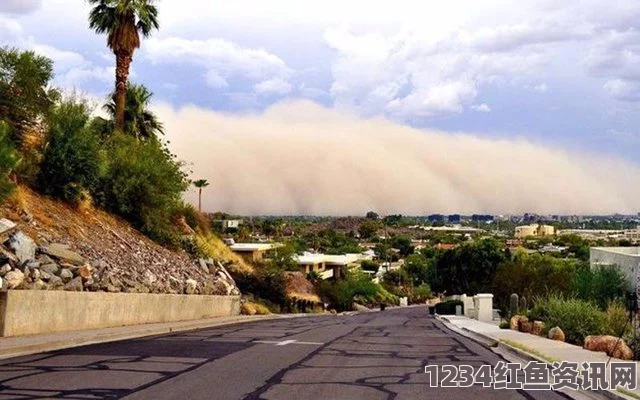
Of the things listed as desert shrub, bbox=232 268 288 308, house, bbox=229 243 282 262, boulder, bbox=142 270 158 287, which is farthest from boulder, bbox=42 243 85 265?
house, bbox=229 243 282 262

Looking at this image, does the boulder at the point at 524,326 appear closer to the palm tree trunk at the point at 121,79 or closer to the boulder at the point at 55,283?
the boulder at the point at 55,283

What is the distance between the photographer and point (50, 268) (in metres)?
23.4

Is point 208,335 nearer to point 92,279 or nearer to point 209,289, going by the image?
point 92,279

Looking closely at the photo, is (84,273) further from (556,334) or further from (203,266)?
(203,266)

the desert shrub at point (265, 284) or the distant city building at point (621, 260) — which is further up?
the distant city building at point (621, 260)

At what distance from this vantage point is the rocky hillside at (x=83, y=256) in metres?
22.6

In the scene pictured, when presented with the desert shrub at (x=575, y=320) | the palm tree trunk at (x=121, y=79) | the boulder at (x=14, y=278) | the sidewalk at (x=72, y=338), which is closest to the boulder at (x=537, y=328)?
the desert shrub at (x=575, y=320)

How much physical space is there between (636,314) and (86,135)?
21841mm

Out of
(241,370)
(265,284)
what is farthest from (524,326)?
(265,284)

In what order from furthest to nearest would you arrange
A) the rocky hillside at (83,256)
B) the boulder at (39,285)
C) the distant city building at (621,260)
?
the distant city building at (621,260), the rocky hillside at (83,256), the boulder at (39,285)

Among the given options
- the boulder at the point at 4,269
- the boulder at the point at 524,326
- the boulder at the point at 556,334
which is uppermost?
the boulder at the point at 4,269

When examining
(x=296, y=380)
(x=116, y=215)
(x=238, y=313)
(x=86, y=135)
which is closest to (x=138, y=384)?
(x=296, y=380)

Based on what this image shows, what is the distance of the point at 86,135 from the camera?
31781 mm

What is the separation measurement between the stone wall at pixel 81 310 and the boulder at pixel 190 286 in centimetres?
149
